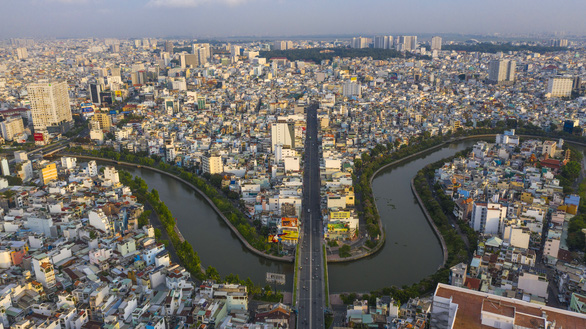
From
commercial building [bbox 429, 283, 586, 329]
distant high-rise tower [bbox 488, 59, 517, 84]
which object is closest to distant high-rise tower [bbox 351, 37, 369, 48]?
distant high-rise tower [bbox 488, 59, 517, 84]

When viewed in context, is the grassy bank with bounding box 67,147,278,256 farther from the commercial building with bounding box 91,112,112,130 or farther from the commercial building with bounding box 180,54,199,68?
the commercial building with bounding box 180,54,199,68

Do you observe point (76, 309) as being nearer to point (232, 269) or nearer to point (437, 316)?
point (232, 269)

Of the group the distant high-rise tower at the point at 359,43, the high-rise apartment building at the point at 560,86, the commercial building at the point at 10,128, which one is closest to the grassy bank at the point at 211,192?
the commercial building at the point at 10,128

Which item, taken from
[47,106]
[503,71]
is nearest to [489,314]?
[47,106]

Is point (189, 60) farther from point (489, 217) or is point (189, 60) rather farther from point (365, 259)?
point (489, 217)

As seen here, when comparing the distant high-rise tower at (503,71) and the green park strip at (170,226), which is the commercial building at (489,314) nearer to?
the green park strip at (170,226)

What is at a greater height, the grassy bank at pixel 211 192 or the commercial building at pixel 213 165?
the commercial building at pixel 213 165
